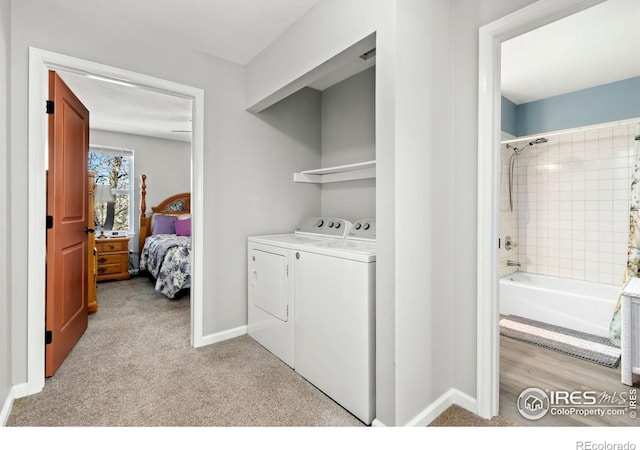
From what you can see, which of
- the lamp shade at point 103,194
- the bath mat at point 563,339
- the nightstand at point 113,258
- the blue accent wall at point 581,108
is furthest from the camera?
the lamp shade at point 103,194

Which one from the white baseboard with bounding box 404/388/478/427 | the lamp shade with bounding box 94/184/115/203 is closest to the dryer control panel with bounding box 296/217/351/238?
the white baseboard with bounding box 404/388/478/427

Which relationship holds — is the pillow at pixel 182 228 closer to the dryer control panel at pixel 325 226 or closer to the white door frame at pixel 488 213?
the dryer control panel at pixel 325 226

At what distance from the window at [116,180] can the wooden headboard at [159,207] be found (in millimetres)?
282

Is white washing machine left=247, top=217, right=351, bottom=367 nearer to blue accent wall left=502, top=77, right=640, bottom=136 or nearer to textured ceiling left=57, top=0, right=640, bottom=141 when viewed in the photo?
textured ceiling left=57, top=0, right=640, bottom=141

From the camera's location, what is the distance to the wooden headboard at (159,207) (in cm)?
522

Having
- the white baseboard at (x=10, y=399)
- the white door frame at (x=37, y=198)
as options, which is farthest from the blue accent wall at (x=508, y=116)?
the white baseboard at (x=10, y=399)

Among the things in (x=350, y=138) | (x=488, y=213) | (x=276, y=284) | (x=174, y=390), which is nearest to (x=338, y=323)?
(x=276, y=284)

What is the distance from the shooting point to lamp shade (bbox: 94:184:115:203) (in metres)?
4.79

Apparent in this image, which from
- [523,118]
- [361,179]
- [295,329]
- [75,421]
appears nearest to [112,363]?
[75,421]

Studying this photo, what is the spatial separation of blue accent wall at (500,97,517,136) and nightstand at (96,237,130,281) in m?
5.45

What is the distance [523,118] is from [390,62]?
10.2 ft

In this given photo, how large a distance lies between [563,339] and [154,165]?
6092mm
